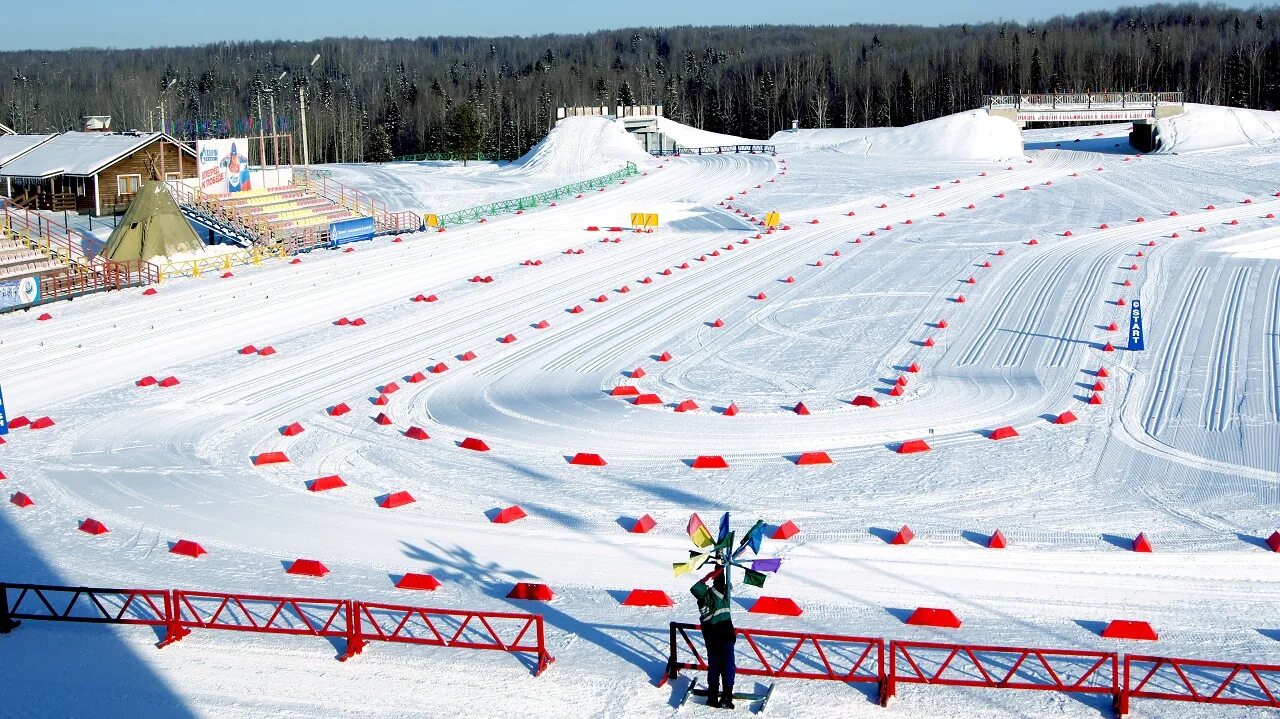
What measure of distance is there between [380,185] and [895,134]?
101 ft

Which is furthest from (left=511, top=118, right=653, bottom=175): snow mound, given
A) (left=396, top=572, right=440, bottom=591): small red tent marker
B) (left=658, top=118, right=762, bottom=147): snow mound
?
(left=396, top=572, right=440, bottom=591): small red tent marker

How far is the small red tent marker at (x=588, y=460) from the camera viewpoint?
60.2 feet

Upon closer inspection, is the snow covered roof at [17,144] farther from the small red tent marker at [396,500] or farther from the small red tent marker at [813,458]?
the small red tent marker at [813,458]

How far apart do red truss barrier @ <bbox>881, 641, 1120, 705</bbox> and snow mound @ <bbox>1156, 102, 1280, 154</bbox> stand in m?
60.4

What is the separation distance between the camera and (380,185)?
2296 inches

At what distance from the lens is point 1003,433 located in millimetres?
19266

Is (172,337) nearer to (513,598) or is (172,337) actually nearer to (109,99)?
(513,598)

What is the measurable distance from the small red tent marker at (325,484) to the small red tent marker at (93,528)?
274 cm

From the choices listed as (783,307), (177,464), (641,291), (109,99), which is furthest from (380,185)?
(109,99)

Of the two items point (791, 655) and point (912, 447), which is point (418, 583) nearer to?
point (791, 655)

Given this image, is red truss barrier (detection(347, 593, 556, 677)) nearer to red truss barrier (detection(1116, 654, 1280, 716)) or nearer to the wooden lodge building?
red truss barrier (detection(1116, 654, 1280, 716))

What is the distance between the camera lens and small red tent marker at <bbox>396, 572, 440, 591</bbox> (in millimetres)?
13664

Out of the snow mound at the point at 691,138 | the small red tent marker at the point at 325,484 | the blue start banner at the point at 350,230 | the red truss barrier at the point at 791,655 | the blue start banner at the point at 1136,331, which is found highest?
the snow mound at the point at 691,138

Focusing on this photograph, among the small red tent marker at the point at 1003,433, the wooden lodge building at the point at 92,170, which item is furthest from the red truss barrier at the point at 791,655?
the wooden lodge building at the point at 92,170
